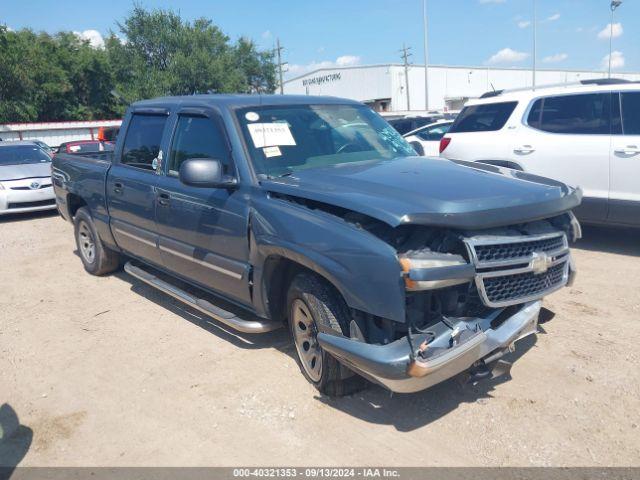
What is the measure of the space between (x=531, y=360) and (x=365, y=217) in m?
1.77

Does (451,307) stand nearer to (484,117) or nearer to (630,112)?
(630,112)

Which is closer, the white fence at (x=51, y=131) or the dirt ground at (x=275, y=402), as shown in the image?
the dirt ground at (x=275, y=402)

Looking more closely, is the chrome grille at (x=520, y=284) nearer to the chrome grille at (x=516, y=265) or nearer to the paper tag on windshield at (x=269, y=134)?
the chrome grille at (x=516, y=265)

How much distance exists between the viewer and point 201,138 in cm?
454

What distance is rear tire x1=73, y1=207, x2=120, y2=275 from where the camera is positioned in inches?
258

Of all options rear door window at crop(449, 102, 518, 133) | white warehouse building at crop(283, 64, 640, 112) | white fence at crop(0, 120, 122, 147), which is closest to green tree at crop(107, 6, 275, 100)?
white fence at crop(0, 120, 122, 147)

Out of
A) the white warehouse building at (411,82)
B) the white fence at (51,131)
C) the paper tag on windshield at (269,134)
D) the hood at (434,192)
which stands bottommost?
the hood at (434,192)

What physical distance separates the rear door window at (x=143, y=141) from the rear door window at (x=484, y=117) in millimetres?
4441

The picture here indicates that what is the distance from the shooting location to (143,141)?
537cm

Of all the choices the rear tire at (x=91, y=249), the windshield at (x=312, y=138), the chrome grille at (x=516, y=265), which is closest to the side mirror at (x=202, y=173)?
the windshield at (x=312, y=138)

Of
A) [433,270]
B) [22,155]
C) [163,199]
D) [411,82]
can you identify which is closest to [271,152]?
[163,199]

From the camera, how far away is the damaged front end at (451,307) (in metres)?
2.91

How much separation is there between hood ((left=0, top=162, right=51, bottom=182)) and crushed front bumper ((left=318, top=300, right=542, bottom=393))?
10245 mm

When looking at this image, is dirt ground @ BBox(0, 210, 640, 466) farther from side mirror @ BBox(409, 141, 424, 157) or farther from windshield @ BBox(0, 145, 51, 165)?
windshield @ BBox(0, 145, 51, 165)
